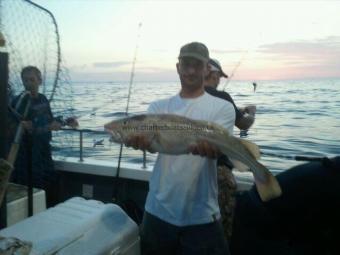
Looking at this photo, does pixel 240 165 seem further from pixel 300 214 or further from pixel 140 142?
pixel 140 142

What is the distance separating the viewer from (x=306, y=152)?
9977 millimetres

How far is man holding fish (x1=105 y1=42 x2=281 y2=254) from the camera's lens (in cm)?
306

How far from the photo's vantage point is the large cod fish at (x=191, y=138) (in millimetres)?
2979

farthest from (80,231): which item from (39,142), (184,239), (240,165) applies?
(39,142)

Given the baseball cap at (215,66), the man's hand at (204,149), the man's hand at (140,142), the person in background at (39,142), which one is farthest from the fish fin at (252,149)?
the person in background at (39,142)

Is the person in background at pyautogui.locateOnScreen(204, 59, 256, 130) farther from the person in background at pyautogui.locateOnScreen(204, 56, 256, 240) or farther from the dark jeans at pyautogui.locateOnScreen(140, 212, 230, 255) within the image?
the dark jeans at pyautogui.locateOnScreen(140, 212, 230, 255)

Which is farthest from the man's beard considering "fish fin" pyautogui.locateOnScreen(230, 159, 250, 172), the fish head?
"fish fin" pyautogui.locateOnScreen(230, 159, 250, 172)

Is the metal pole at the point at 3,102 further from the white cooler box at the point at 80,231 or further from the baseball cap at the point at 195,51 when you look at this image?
the baseball cap at the point at 195,51

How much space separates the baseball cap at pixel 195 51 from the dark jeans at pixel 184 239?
4.47 ft

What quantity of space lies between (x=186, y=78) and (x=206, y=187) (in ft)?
2.96

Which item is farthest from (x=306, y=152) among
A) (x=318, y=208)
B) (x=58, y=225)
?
(x=58, y=225)

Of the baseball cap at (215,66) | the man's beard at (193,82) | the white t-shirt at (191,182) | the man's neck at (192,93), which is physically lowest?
the white t-shirt at (191,182)

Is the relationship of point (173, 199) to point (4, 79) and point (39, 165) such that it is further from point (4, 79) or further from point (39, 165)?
point (39, 165)

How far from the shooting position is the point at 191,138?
10.2ft
